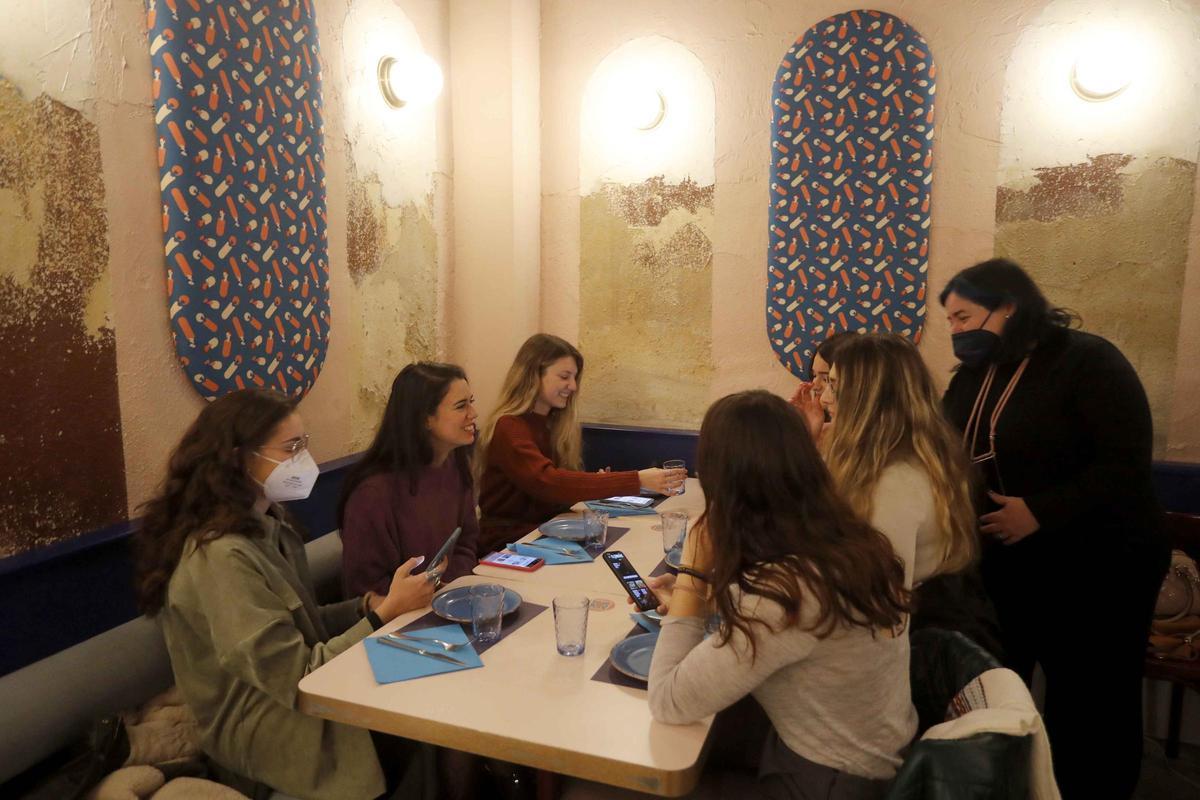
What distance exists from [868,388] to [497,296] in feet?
7.62

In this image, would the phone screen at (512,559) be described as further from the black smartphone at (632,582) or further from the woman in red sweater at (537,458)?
the woman in red sweater at (537,458)

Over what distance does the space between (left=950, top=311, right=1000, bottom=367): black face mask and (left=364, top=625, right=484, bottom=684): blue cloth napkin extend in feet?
5.11

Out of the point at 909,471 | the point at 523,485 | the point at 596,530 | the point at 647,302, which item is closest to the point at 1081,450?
the point at 909,471

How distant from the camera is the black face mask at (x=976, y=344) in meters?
2.12

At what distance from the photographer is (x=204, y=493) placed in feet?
5.36

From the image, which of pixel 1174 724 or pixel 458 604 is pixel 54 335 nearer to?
pixel 458 604

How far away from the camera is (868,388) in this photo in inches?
69.7

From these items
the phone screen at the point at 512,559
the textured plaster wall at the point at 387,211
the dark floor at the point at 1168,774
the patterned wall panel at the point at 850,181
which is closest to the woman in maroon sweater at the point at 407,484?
the phone screen at the point at 512,559

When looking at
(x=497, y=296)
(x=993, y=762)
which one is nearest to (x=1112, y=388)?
(x=993, y=762)

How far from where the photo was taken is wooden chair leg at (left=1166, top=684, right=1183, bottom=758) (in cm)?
264

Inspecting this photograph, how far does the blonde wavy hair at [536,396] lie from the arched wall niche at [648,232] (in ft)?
3.10

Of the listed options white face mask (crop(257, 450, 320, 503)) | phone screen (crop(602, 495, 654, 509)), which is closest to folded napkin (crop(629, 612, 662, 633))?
→ white face mask (crop(257, 450, 320, 503))

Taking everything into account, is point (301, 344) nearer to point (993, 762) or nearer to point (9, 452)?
point (9, 452)

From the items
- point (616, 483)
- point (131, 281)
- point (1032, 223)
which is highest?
point (1032, 223)
